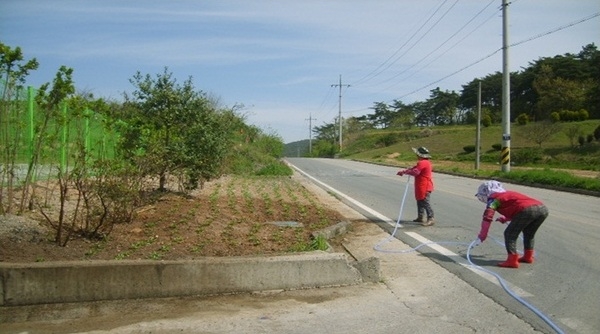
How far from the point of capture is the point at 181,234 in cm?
674

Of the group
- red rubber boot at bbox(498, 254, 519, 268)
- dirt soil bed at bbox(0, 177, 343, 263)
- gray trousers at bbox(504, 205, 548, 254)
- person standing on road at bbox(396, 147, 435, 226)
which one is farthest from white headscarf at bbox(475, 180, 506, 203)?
person standing on road at bbox(396, 147, 435, 226)

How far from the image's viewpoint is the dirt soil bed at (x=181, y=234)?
18.1 ft

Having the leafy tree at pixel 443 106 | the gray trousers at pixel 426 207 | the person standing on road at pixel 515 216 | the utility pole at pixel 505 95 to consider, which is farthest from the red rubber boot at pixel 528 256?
the leafy tree at pixel 443 106

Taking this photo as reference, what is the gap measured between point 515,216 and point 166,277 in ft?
13.7

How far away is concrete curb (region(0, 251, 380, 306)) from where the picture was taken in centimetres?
464

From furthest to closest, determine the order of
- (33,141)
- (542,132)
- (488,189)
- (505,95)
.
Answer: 1. (542,132)
2. (505,95)
3. (33,141)
4. (488,189)

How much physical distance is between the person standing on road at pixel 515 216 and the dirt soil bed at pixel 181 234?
2.39 metres

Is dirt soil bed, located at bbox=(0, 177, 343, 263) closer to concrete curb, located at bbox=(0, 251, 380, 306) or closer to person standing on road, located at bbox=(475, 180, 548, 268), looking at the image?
concrete curb, located at bbox=(0, 251, 380, 306)

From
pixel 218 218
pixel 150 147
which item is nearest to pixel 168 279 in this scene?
pixel 218 218

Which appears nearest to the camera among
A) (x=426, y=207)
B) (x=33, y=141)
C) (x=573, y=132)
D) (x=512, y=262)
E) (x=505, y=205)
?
(x=512, y=262)

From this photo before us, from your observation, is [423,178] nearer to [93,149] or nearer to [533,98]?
[93,149]

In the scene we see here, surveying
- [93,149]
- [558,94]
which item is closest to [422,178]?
[93,149]

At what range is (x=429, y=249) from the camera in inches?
287

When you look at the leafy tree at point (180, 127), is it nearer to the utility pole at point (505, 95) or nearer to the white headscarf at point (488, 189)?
the white headscarf at point (488, 189)
